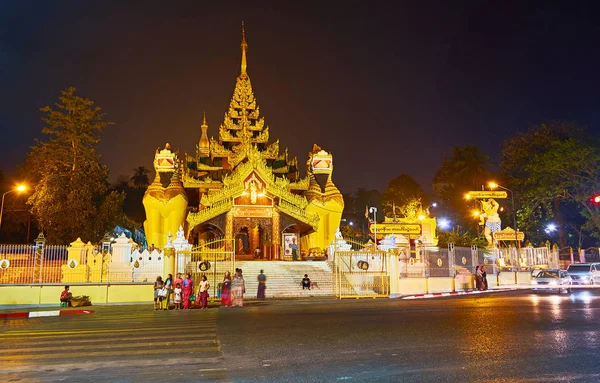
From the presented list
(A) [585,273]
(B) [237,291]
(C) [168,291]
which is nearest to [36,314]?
(C) [168,291]

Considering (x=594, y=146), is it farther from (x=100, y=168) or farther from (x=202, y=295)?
(x=100, y=168)

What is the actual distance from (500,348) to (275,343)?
13.2 feet

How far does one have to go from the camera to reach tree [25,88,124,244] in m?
32.5

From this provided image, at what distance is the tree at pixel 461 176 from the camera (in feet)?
212

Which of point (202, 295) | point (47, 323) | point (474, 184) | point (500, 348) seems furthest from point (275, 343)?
point (474, 184)

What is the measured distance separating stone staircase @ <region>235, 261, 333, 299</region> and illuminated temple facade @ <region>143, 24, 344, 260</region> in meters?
6.30

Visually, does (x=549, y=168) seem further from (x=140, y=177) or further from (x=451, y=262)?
(x=140, y=177)

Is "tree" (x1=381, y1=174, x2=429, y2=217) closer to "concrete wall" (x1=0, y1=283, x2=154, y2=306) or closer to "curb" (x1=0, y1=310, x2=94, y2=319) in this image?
"concrete wall" (x1=0, y1=283, x2=154, y2=306)

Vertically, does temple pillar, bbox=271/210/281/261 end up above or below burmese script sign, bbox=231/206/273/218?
below

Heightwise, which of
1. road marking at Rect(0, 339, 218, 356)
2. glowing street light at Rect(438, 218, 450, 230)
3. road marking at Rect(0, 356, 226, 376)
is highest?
glowing street light at Rect(438, 218, 450, 230)

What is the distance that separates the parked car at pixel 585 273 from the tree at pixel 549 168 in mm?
10181

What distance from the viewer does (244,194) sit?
33.4m

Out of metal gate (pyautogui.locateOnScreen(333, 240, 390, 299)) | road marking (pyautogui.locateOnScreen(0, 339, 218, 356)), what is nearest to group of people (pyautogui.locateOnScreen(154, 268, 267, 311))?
metal gate (pyautogui.locateOnScreen(333, 240, 390, 299))

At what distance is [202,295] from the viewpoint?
18.1m
